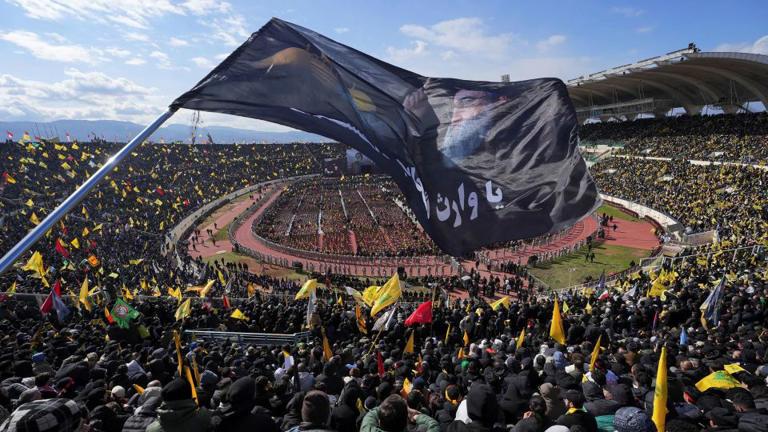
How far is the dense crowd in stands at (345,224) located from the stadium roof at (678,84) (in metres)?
35.1

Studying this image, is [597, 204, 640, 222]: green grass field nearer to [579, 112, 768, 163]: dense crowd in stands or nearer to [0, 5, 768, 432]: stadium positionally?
[0, 5, 768, 432]: stadium

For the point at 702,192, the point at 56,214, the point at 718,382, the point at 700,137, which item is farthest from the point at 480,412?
the point at 700,137

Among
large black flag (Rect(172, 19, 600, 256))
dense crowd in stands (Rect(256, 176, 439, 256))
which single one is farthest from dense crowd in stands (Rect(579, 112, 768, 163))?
large black flag (Rect(172, 19, 600, 256))

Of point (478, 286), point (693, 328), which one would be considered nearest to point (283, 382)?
point (693, 328)

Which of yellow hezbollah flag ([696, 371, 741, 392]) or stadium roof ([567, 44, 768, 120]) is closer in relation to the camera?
yellow hezbollah flag ([696, 371, 741, 392])

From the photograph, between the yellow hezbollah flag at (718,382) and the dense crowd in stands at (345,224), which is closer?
the yellow hezbollah flag at (718,382)

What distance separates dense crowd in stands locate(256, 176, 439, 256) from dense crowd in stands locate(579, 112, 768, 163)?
3159 cm

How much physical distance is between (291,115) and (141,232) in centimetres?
3782

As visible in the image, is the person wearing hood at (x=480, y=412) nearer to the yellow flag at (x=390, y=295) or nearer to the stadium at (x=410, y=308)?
the stadium at (x=410, y=308)

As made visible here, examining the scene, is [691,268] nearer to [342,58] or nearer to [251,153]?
[342,58]

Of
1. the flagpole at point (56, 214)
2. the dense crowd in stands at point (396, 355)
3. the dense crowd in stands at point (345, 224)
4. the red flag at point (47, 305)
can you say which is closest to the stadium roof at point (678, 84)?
the dense crowd in stands at point (396, 355)

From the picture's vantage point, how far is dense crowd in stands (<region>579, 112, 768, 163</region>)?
40.8 m

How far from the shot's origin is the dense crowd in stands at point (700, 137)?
40.8 meters

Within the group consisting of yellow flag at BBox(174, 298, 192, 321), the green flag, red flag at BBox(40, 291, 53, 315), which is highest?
the green flag
